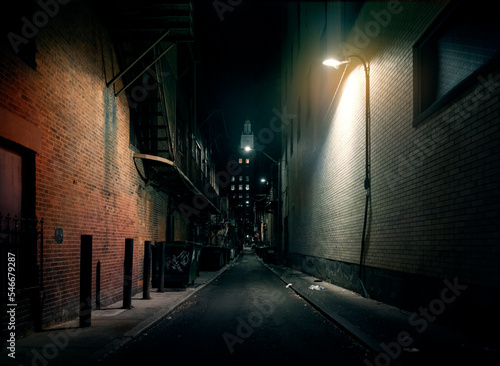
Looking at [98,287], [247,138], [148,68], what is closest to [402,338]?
[98,287]

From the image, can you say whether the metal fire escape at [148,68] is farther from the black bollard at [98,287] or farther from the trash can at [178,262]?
the black bollard at [98,287]

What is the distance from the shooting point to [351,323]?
6.51 meters

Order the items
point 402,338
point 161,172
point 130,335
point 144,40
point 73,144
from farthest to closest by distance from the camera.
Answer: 1. point 161,172
2. point 144,40
3. point 73,144
4. point 130,335
5. point 402,338

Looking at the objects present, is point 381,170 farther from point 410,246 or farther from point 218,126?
point 218,126

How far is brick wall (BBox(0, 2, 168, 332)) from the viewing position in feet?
20.4

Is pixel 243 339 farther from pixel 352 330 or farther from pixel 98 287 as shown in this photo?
pixel 98 287

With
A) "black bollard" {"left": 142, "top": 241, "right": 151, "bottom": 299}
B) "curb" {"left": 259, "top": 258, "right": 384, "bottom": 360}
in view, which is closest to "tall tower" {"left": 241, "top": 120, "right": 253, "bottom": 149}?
"black bollard" {"left": 142, "top": 241, "right": 151, "bottom": 299}

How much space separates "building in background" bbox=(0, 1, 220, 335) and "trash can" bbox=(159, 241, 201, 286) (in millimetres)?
986

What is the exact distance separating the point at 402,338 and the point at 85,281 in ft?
17.5

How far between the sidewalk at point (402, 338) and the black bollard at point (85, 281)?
4.44 m

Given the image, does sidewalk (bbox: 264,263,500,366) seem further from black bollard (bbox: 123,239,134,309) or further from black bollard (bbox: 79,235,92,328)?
black bollard (bbox: 79,235,92,328)

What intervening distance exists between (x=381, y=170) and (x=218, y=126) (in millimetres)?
22137

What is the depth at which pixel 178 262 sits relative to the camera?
1229cm

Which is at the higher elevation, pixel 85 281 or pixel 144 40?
pixel 144 40
